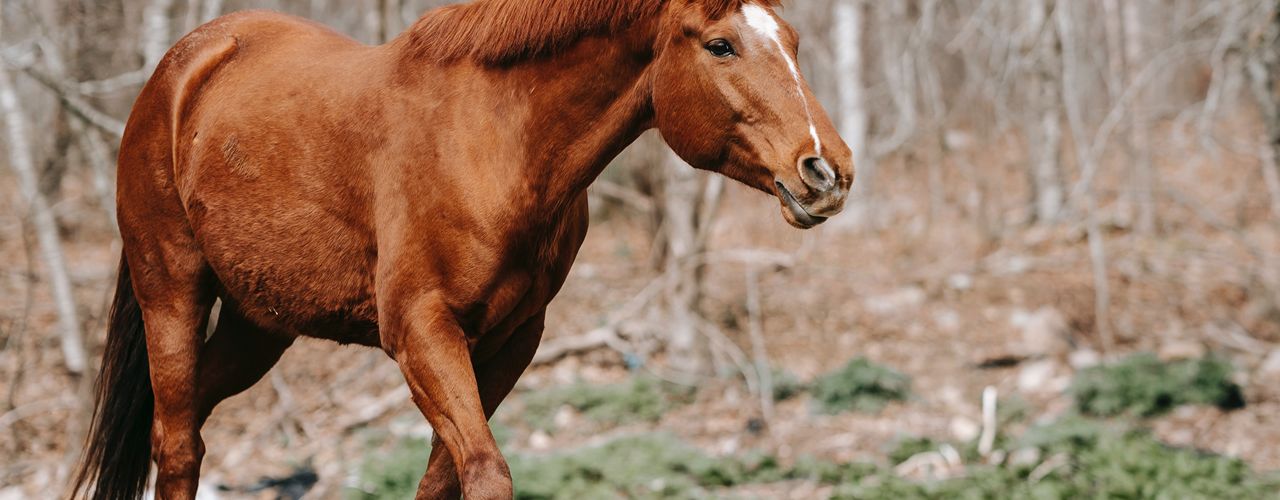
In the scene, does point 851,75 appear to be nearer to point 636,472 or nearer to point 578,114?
point 636,472

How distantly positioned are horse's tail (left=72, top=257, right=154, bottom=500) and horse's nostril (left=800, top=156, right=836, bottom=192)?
2.42m

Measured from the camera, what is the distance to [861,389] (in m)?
7.79

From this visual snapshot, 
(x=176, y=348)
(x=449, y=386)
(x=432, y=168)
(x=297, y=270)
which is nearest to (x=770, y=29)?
(x=432, y=168)

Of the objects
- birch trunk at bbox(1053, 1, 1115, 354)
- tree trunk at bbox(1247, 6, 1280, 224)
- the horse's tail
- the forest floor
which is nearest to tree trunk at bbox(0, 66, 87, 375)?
the forest floor

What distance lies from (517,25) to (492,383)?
993mm

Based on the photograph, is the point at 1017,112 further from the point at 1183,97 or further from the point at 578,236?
the point at 578,236

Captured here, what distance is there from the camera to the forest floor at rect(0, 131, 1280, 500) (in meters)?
6.61

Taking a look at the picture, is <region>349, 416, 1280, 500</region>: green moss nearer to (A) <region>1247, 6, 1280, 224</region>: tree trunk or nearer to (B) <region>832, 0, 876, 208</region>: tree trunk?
(A) <region>1247, 6, 1280, 224</region>: tree trunk

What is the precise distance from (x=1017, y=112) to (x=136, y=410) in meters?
12.2

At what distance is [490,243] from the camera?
267 centimetres

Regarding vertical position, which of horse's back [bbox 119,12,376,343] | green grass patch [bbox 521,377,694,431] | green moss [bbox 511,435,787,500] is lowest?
green grass patch [bbox 521,377,694,431]

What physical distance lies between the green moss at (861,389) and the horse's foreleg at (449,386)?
5326mm

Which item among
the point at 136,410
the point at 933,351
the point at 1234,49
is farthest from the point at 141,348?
the point at 933,351

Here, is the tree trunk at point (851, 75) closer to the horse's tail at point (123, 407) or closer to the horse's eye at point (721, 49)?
the horse's tail at point (123, 407)
